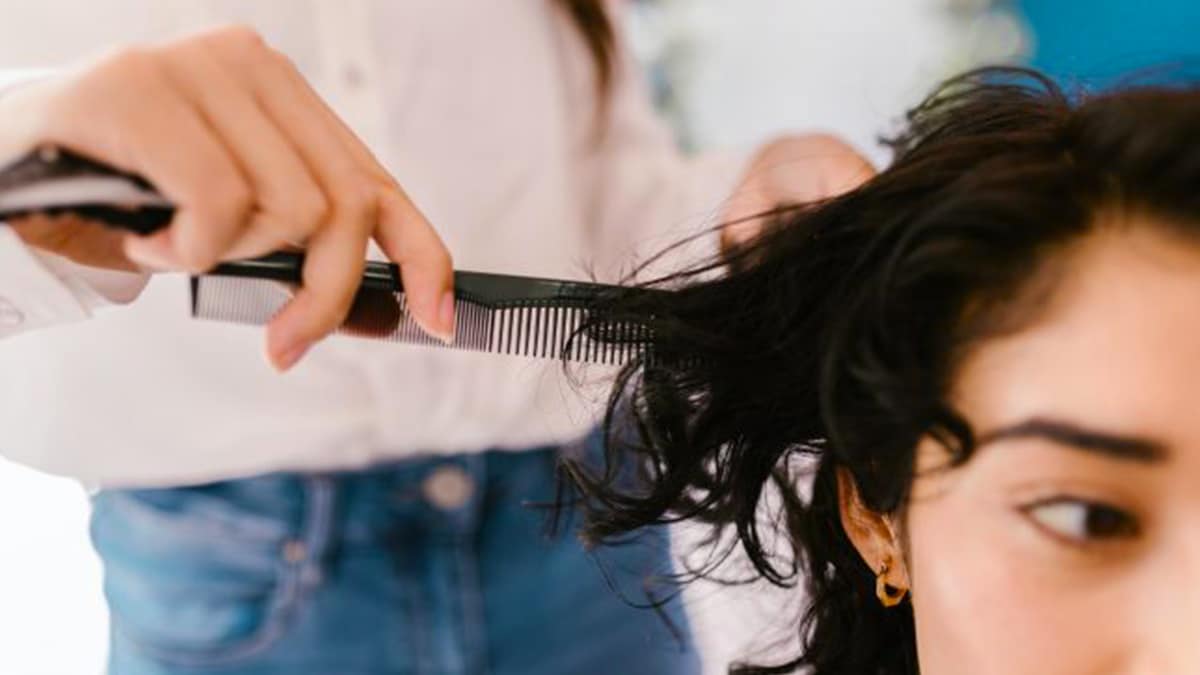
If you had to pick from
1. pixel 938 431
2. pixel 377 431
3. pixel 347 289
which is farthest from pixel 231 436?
pixel 938 431

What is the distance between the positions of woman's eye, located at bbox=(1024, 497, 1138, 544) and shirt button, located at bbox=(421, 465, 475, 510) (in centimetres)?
29

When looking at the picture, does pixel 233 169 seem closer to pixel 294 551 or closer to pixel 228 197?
pixel 228 197

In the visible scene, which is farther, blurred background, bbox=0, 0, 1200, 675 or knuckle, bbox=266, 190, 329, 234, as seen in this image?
blurred background, bbox=0, 0, 1200, 675

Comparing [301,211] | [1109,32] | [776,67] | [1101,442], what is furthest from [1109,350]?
[776,67]

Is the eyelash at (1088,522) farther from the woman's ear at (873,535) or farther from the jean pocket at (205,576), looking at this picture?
the jean pocket at (205,576)

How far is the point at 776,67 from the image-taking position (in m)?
1.57

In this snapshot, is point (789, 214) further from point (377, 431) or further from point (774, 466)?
point (377, 431)

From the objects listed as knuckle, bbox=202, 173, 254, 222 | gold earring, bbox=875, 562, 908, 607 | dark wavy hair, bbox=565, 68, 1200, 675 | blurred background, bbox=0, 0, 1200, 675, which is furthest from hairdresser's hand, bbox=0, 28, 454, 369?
blurred background, bbox=0, 0, 1200, 675

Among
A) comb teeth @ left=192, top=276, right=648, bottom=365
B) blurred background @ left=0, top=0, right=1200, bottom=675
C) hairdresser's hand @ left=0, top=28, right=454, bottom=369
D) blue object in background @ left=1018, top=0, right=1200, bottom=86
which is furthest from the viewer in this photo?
blue object in background @ left=1018, top=0, right=1200, bottom=86

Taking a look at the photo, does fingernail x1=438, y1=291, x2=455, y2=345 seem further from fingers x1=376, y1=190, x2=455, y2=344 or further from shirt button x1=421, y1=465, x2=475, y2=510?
shirt button x1=421, y1=465, x2=475, y2=510

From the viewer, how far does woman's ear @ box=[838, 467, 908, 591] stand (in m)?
0.53

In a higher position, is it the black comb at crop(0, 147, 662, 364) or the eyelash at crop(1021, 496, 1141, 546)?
the black comb at crop(0, 147, 662, 364)

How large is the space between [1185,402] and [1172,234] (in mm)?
64

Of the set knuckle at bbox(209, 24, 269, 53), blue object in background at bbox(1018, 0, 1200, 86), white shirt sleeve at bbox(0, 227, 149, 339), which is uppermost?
blue object in background at bbox(1018, 0, 1200, 86)
